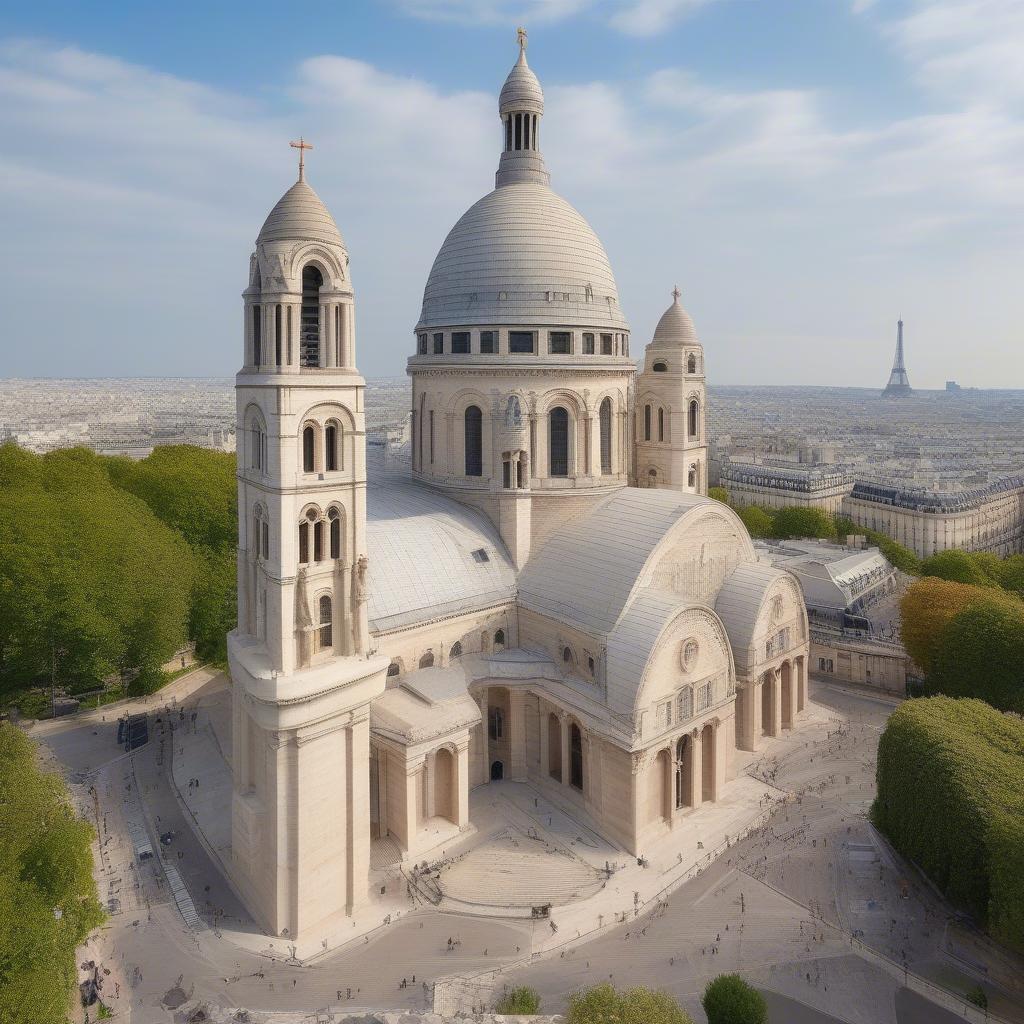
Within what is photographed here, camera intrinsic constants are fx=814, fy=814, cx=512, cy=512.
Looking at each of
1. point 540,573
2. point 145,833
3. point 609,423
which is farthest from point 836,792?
point 145,833

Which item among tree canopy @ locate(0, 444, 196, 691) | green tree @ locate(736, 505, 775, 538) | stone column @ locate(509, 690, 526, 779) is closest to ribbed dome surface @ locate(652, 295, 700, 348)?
stone column @ locate(509, 690, 526, 779)

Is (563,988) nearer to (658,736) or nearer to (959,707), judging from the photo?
(658,736)

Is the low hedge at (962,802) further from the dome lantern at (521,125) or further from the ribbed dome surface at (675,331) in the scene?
the dome lantern at (521,125)

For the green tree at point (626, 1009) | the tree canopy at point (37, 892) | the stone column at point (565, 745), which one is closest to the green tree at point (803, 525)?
the stone column at point (565, 745)

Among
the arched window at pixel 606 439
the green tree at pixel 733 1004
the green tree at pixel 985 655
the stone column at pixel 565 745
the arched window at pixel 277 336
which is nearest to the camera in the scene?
the green tree at pixel 733 1004

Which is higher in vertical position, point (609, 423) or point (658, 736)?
point (609, 423)

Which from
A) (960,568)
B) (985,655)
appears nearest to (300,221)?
(985,655)
